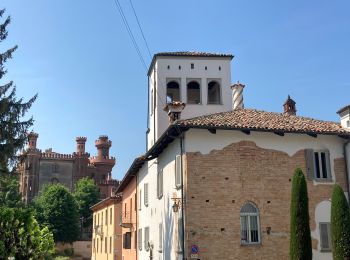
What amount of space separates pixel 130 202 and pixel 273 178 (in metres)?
18.9

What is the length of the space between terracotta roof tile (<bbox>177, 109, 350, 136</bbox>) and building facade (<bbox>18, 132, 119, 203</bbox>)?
6762cm

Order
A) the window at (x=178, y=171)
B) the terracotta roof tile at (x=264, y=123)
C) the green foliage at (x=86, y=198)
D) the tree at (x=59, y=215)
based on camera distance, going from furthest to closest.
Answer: the green foliage at (x=86, y=198) → the tree at (x=59, y=215) → the window at (x=178, y=171) → the terracotta roof tile at (x=264, y=123)

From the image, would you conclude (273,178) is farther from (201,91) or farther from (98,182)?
(98,182)

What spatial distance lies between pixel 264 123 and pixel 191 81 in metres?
16.0

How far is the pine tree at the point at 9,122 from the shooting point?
22250mm

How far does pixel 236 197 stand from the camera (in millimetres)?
18469

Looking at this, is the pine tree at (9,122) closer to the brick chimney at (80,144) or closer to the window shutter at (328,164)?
the window shutter at (328,164)

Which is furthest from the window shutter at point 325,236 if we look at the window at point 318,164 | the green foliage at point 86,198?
the green foliage at point 86,198

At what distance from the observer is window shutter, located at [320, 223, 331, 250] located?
18891mm

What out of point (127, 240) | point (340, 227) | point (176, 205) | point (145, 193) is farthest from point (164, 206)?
point (127, 240)

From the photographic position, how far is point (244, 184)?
61.2 feet

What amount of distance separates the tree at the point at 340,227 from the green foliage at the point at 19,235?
1243 centimetres

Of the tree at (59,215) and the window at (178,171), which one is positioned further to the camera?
the tree at (59,215)

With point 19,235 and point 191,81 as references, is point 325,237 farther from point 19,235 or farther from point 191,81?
point 191,81
